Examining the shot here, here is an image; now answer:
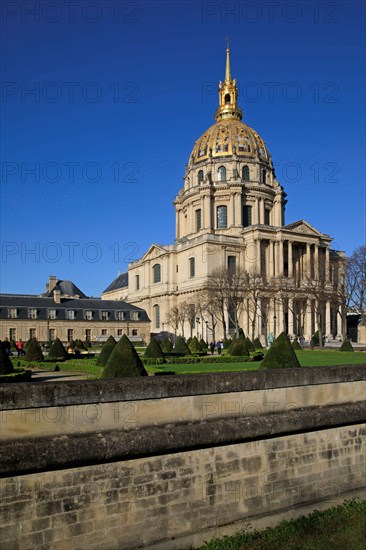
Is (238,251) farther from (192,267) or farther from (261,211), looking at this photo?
(261,211)

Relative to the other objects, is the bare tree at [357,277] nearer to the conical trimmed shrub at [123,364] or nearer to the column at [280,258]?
the column at [280,258]

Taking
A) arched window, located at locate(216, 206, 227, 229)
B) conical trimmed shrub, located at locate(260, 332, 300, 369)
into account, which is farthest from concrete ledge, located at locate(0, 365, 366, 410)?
arched window, located at locate(216, 206, 227, 229)

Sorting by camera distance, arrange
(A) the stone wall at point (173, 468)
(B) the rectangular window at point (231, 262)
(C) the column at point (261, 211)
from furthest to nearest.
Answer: (C) the column at point (261, 211), (B) the rectangular window at point (231, 262), (A) the stone wall at point (173, 468)

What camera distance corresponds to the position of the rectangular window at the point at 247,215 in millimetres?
82438

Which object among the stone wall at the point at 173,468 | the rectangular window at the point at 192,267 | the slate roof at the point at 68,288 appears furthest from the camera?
the slate roof at the point at 68,288

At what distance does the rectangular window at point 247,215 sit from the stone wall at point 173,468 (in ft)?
234

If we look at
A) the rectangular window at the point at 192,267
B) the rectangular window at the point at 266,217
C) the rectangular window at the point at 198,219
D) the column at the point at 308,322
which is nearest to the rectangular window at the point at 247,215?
the rectangular window at the point at 266,217

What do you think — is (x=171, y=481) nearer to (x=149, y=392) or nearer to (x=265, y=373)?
(x=149, y=392)

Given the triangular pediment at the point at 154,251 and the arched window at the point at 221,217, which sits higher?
the arched window at the point at 221,217

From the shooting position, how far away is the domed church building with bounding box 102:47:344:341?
68.1 m

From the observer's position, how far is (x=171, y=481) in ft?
30.1

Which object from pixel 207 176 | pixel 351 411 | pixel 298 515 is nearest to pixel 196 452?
pixel 298 515

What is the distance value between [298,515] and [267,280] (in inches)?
2362

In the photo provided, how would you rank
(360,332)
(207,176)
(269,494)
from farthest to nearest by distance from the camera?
(207,176) → (360,332) → (269,494)
